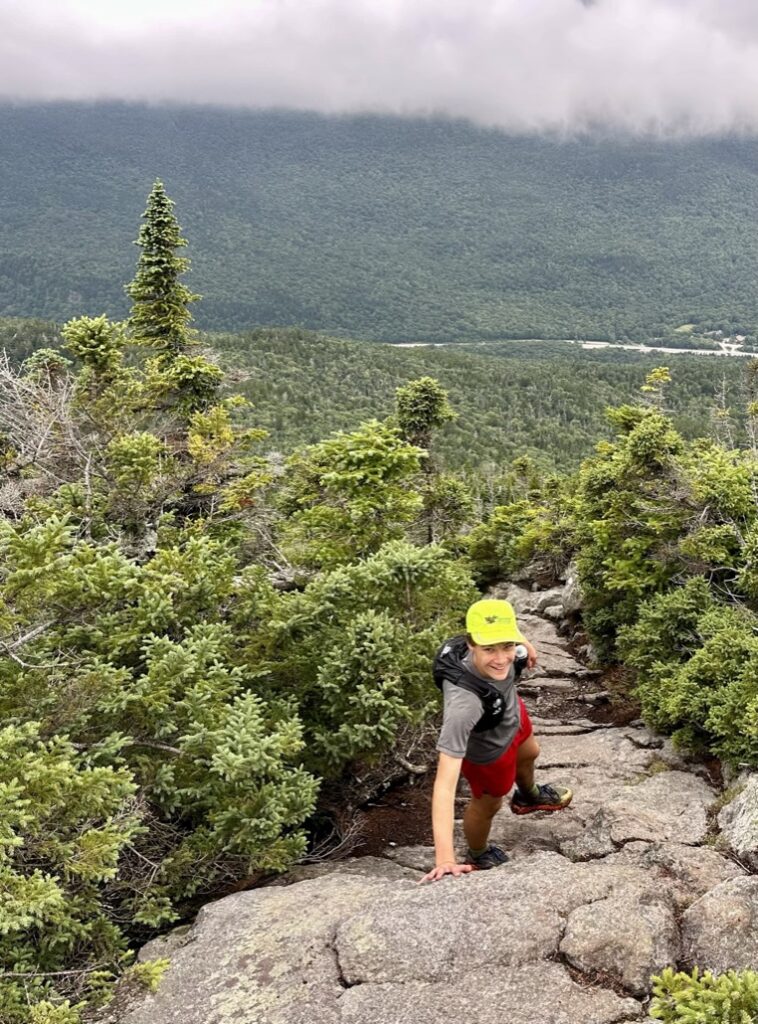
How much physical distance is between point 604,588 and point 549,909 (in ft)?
38.9

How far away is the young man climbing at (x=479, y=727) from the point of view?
538 cm

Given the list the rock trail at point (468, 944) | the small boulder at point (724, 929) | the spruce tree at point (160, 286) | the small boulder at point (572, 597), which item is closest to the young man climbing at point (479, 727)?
the rock trail at point (468, 944)

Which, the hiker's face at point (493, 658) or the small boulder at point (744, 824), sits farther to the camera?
the small boulder at point (744, 824)

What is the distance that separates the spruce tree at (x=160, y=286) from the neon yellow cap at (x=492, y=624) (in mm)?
17793

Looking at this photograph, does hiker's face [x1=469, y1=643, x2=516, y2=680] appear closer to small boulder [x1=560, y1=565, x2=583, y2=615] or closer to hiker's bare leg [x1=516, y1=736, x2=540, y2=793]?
hiker's bare leg [x1=516, y1=736, x2=540, y2=793]

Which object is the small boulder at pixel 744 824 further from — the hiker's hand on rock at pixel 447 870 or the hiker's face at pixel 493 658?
the hiker's face at pixel 493 658

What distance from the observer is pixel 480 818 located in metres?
6.56

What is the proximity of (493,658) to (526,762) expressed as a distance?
216 centimetres

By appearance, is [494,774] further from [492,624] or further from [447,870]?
[492,624]

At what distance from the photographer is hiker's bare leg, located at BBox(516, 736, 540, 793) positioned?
271 inches

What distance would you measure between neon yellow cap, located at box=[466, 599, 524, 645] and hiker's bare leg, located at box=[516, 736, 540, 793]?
186cm

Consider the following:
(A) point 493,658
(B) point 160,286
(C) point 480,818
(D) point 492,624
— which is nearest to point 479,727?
(A) point 493,658

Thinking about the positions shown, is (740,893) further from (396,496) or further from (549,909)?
(396,496)

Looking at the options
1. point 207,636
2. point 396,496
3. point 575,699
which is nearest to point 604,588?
point 575,699
